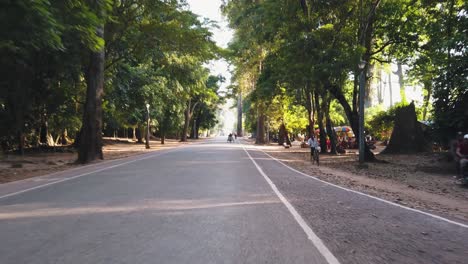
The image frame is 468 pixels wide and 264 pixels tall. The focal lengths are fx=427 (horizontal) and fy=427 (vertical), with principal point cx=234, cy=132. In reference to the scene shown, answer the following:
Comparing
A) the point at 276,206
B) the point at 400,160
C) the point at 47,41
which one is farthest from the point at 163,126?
the point at 276,206

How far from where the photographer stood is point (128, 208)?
8.27 metres

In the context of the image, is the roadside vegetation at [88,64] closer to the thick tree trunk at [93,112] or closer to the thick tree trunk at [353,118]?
the thick tree trunk at [93,112]

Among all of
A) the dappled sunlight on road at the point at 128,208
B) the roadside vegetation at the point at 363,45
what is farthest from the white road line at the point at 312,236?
the roadside vegetation at the point at 363,45

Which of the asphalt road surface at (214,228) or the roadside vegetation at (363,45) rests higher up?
the roadside vegetation at (363,45)

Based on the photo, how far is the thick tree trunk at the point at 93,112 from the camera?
22.7 m

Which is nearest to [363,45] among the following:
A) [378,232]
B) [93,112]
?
[93,112]

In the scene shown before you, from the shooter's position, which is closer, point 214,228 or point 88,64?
point 214,228

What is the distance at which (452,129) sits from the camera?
68.7 feet

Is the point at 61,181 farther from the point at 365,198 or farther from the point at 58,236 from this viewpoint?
the point at 365,198

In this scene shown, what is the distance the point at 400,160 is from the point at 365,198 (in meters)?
17.4

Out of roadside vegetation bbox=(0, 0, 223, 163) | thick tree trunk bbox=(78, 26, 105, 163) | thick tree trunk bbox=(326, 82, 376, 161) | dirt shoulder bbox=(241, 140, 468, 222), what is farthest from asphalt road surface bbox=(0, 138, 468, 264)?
thick tree trunk bbox=(326, 82, 376, 161)

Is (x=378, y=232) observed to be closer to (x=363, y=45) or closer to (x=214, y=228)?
(x=214, y=228)

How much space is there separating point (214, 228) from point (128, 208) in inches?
93.0

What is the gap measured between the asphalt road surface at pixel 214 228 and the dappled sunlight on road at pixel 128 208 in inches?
0.7
